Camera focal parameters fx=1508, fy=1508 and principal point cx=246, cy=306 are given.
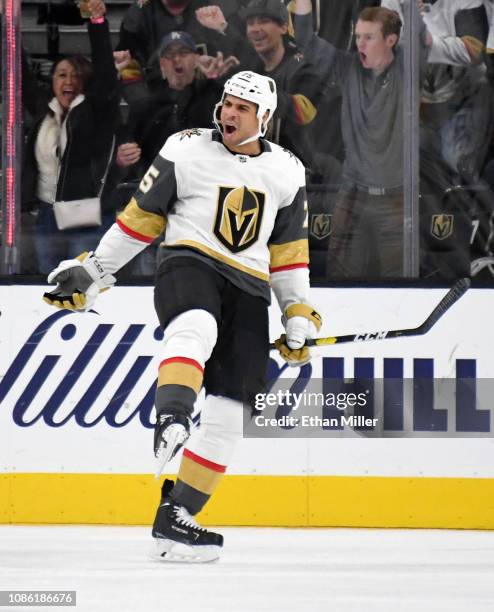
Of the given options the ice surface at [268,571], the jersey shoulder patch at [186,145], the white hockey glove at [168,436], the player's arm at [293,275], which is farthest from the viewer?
Answer: the player's arm at [293,275]

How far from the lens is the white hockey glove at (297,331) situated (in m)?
4.31

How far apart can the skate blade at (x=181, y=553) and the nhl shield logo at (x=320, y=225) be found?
173 centimetres

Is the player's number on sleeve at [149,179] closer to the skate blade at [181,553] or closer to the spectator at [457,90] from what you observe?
the skate blade at [181,553]

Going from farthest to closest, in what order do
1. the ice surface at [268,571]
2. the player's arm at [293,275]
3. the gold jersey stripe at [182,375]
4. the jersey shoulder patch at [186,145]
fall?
the player's arm at [293,275]
the jersey shoulder patch at [186,145]
the gold jersey stripe at [182,375]
the ice surface at [268,571]

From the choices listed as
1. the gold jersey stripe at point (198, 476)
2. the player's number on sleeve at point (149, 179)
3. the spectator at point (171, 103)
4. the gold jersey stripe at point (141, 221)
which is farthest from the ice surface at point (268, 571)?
the spectator at point (171, 103)

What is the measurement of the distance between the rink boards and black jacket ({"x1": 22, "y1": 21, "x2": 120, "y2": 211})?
41 cm

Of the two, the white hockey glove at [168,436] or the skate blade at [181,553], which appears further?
the skate blade at [181,553]

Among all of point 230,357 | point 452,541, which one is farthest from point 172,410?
point 452,541

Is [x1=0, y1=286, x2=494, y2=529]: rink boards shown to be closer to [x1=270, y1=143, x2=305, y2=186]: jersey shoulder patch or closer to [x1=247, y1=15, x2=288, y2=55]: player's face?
[x1=247, y1=15, x2=288, y2=55]: player's face

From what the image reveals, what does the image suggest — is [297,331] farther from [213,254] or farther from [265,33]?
[265,33]

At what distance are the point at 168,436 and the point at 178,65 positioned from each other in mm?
2114

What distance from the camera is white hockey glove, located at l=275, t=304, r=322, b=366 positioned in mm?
4312

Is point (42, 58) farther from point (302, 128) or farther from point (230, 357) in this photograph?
point (230, 357)

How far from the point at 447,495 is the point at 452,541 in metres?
0.41
